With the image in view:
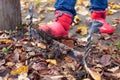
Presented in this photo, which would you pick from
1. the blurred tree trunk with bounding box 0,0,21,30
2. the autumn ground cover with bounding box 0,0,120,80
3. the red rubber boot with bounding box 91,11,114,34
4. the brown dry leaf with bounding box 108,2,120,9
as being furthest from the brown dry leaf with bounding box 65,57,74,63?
the brown dry leaf with bounding box 108,2,120,9

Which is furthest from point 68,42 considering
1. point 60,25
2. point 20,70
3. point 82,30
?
point 20,70

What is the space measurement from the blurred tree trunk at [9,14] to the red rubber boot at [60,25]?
0.51 m

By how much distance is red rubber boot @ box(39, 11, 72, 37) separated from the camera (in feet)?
8.32

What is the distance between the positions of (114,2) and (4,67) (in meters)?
2.43

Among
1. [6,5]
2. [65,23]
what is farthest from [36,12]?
[65,23]

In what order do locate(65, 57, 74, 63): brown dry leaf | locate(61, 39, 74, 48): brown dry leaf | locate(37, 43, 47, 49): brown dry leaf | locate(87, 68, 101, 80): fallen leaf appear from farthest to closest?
locate(61, 39, 74, 48): brown dry leaf
locate(37, 43, 47, 49): brown dry leaf
locate(65, 57, 74, 63): brown dry leaf
locate(87, 68, 101, 80): fallen leaf

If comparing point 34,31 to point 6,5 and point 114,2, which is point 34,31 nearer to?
point 6,5

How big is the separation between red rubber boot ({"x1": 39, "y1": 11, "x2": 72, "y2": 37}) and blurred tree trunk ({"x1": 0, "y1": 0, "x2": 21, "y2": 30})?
1.68 feet

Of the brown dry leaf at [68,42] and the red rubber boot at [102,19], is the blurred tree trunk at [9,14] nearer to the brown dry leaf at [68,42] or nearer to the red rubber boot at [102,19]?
the brown dry leaf at [68,42]

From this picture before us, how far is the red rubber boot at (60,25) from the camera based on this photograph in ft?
8.32

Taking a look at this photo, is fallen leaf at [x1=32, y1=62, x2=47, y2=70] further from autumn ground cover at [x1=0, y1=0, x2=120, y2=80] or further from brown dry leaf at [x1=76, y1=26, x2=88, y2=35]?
brown dry leaf at [x1=76, y1=26, x2=88, y2=35]

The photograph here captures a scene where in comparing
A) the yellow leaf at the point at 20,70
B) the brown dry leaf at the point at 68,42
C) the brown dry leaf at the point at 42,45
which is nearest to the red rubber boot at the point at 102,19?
the brown dry leaf at the point at 68,42

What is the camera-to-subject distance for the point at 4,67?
226 cm

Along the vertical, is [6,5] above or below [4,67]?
above
